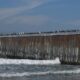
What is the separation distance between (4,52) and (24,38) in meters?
4.94

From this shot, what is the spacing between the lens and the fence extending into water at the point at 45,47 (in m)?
43.4

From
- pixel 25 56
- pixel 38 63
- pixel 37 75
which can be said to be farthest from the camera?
pixel 25 56

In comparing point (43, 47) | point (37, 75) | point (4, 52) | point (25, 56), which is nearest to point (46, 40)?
point (43, 47)

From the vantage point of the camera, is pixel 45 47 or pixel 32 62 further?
pixel 45 47

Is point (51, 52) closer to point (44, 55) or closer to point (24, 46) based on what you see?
point (44, 55)

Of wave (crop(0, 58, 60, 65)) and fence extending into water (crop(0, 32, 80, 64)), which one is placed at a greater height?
fence extending into water (crop(0, 32, 80, 64))

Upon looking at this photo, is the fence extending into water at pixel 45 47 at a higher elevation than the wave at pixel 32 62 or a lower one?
higher

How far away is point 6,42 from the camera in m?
57.2

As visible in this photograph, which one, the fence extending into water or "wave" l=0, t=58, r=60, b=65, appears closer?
the fence extending into water

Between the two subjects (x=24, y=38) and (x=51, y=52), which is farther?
(x=24, y=38)

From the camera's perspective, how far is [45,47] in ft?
157

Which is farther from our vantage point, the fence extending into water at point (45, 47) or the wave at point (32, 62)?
the wave at point (32, 62)

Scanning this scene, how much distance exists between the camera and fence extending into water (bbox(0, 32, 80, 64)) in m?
43.4

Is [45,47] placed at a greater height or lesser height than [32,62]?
greater
